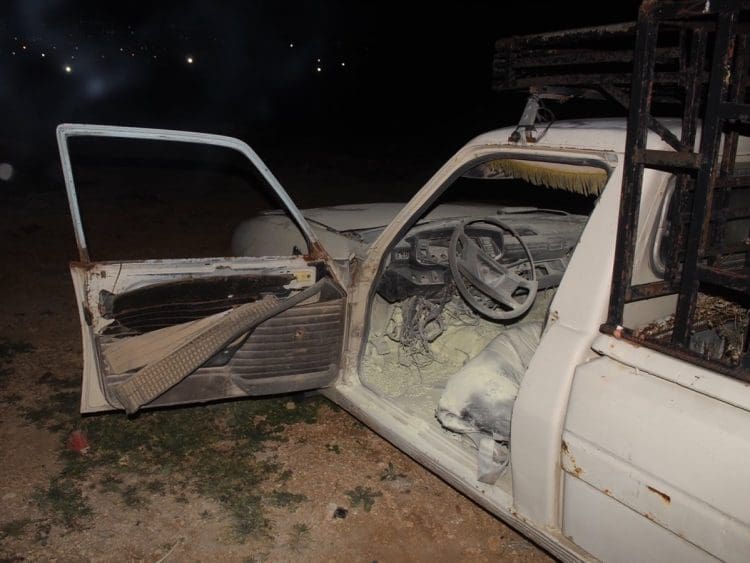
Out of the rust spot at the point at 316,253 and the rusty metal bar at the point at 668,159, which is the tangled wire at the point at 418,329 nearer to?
the rust spot at the point at 316,253

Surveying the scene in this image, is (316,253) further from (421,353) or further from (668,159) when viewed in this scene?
(668,159)

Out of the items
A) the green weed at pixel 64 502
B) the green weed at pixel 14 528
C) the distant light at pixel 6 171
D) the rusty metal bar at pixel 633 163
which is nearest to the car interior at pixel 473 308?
the rusty metal bar at pixel 633 163

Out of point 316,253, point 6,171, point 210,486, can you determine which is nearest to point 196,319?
point 316,253

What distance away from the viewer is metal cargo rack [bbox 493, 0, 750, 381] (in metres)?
1.58

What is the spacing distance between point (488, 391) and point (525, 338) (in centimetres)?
38

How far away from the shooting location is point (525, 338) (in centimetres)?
262

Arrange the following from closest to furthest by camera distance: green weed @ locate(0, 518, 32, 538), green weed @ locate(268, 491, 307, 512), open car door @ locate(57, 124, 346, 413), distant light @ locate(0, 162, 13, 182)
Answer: open car door @ locate(57, 124, 346, 413), green weed @ locate(0, 518, 32, 538), green weed @ locate(268, 491, 307, 512), distant light @ locate(0, 162, 13, 182)

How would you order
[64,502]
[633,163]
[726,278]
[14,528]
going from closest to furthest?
[726,278] → [633,163] → [14,528] → [64,502]

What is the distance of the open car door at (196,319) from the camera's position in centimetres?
250

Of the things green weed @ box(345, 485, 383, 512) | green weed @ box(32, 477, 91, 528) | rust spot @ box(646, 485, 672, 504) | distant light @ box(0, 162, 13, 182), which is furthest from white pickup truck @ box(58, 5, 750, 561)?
distant light @ box(0, 162, 13, 182)

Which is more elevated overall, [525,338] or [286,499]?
[525,338]

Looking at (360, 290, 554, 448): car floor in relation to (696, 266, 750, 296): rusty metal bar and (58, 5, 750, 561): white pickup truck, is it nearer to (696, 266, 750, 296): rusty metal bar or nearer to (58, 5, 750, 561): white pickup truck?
(58, 5, 750, 561): white pickup truck

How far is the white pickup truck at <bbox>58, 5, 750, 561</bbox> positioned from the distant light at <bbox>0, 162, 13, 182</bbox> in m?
10.9

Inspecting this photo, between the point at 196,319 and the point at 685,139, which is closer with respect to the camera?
the point at 685,139
